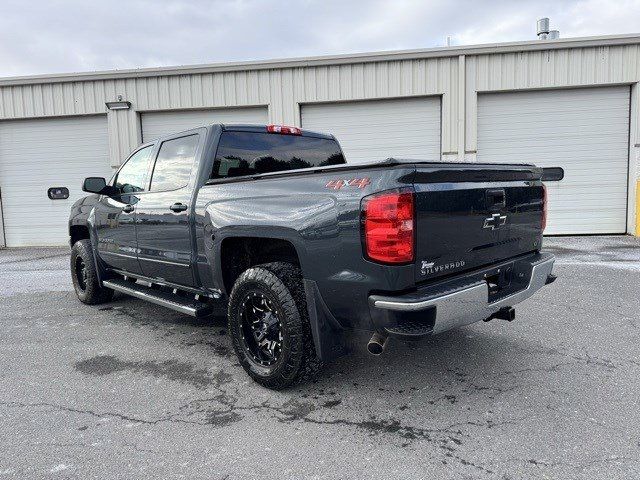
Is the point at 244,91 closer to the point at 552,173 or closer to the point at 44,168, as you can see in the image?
the point at 44,168

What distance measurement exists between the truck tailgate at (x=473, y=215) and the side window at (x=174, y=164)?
7.02ft

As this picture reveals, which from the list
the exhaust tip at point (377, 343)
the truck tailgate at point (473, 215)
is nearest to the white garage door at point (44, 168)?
the truck tailgate at point (473, 215)

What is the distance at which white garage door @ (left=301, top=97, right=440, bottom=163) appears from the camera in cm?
1120

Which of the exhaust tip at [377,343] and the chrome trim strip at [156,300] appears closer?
the exhaust tip at [377,343]

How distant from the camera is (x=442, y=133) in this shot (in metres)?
11.0

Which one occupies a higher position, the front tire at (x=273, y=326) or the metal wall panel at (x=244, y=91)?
the metal wall panel at (x=244, y=91)

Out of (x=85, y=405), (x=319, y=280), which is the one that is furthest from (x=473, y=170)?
(x=85, y=405)

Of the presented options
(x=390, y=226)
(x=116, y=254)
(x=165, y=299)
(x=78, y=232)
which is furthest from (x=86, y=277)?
(x=390, y=226)

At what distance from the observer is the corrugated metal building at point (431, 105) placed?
10.7m

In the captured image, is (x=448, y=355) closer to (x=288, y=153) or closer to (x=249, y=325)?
(x=249, y=325)

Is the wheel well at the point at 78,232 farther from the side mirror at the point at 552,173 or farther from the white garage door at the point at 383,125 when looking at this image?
the white garage door at the point at 383,125

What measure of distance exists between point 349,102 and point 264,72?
7.19 feet

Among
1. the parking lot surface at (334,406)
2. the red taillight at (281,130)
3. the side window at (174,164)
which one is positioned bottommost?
the parking lot surface at (334,406)

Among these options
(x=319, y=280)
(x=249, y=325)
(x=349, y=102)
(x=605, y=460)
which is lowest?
(x=605, y=460)
